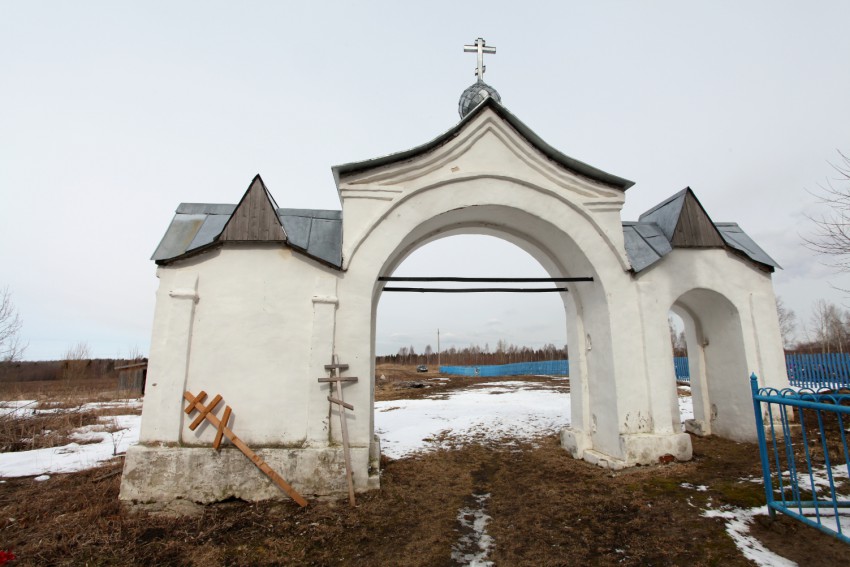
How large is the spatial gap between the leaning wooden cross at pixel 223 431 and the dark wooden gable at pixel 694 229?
742cm

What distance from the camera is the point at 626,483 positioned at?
5867mm

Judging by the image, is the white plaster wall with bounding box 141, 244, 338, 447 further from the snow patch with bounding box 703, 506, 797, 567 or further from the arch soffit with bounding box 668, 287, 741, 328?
the arch soffit with bounding box 668, 287, 741, 328

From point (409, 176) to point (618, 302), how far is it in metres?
4.08

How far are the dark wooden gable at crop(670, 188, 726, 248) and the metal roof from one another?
6.03 metres

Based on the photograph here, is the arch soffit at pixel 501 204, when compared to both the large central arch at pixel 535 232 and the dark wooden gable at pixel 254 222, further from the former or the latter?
the dark wooden gable at pixel 254 222

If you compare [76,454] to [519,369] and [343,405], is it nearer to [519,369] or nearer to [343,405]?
[343,405]

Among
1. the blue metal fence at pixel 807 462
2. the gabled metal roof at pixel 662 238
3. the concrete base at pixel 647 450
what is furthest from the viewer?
the gabled metal roof at pixel 662 238

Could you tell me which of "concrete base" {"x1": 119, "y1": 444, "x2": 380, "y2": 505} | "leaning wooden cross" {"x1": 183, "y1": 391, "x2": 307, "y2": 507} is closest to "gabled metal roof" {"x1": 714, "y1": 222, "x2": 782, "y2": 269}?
"concrete base" {"x1": 119, "y1": 444, "x2": 380, "y2": 505}

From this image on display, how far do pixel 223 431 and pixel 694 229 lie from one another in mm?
8458

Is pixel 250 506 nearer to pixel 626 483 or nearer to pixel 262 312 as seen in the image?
pixel 262 312

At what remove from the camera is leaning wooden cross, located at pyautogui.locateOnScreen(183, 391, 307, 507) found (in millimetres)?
5450

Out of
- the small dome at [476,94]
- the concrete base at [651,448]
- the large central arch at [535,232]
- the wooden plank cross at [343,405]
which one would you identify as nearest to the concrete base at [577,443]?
the large central arch at [535,232]

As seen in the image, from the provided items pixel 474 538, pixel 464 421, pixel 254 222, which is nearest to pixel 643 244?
pixel 474 538

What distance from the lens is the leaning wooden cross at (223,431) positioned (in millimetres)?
5450
